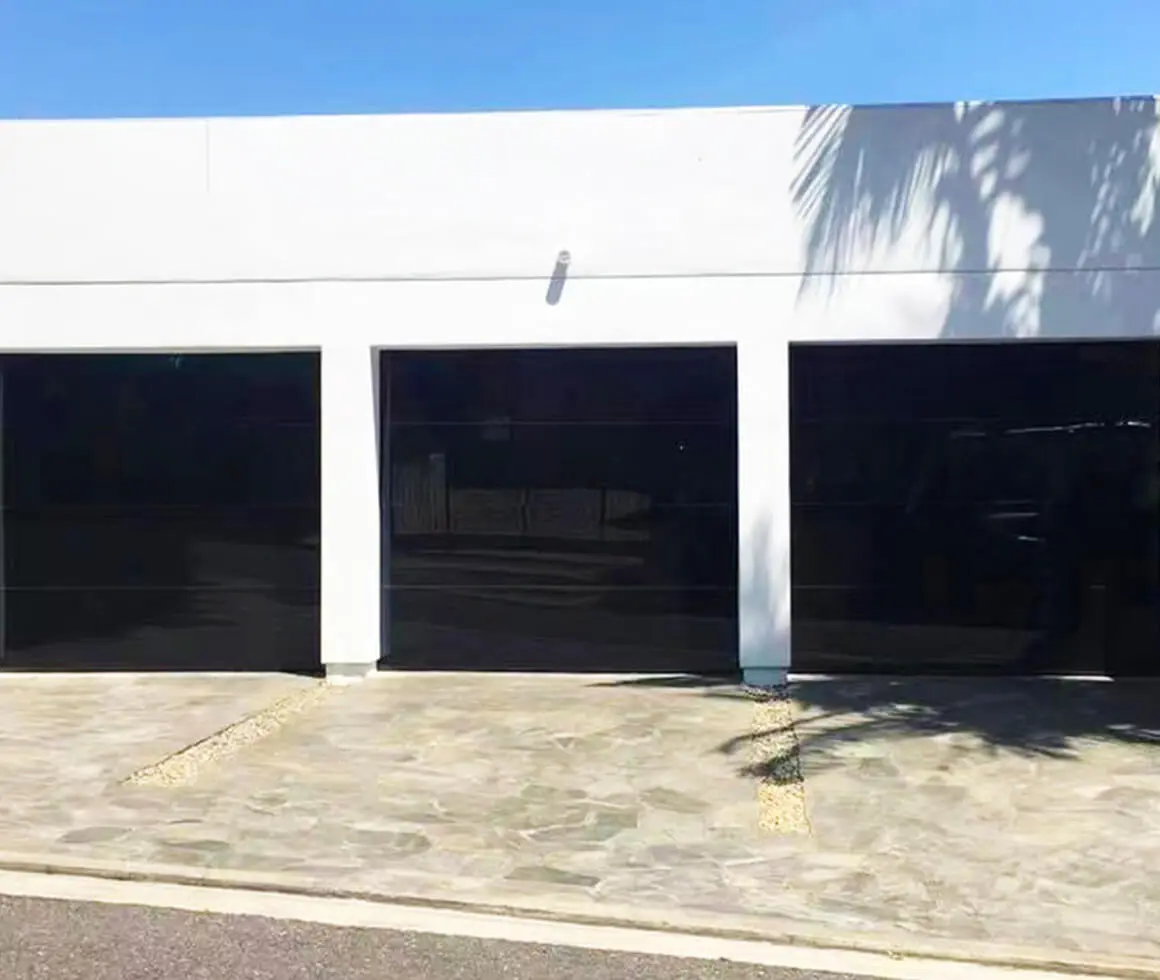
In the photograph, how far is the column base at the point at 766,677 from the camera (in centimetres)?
1048

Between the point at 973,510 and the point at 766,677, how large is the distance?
91.1 inches

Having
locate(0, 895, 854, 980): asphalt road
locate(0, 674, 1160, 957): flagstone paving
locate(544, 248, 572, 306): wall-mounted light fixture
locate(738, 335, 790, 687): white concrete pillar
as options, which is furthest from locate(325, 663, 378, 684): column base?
locate(0, 895, 854, 980): asphalt road


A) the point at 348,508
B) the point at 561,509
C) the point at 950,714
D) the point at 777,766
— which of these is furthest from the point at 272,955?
the point at 561,509

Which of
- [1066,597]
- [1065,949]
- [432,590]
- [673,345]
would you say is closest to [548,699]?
[432,590]

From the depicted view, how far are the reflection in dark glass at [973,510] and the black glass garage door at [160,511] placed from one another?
14.7ft

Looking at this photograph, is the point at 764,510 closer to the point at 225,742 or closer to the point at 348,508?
the point at 348,508

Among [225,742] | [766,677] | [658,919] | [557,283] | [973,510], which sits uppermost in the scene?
[557,283]

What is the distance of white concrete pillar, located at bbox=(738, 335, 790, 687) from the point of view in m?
10.5

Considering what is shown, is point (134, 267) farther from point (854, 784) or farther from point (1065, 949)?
point (1065, 949)

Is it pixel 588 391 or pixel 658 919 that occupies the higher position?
pixel 588 391

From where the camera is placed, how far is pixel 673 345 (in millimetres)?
10680

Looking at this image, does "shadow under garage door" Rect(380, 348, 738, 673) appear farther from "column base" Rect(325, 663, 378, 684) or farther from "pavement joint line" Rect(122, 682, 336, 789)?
"pavement joint line" Rect(122, 682, 336, 789)

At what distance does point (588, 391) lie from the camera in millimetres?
11000

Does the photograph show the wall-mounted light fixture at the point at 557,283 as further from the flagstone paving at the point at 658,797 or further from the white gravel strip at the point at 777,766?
the white gravel strip at the point at 777,766
